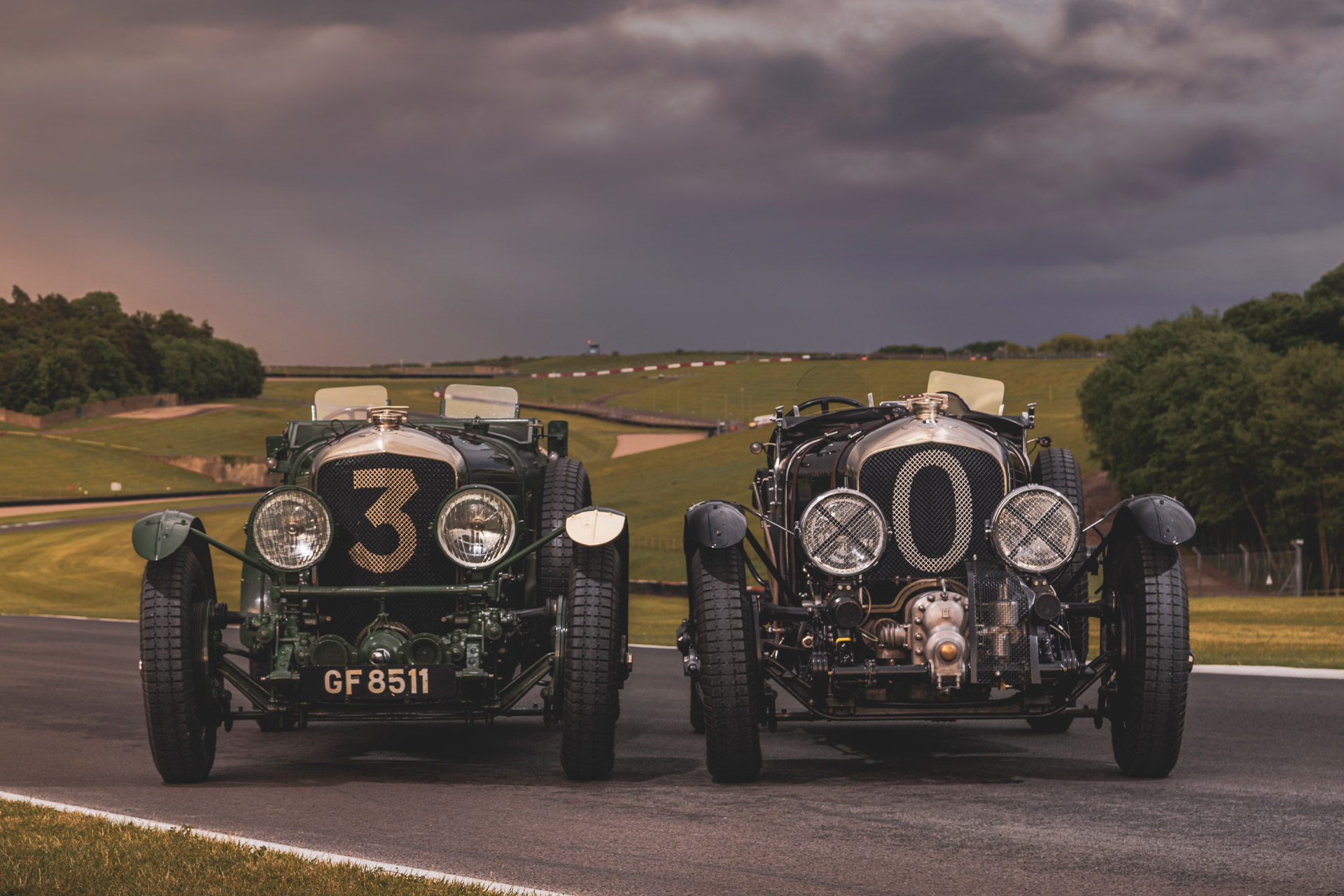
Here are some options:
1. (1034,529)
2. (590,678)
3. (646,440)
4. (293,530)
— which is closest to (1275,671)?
(1034,529)

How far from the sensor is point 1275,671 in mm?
12031

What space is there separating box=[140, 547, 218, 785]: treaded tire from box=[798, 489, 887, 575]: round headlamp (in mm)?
3412

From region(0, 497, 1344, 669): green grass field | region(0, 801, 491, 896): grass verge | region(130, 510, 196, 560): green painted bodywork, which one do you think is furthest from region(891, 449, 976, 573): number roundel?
region(0, 497, 1344, 669): green grass field

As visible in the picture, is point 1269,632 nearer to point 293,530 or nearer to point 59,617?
point 293,530

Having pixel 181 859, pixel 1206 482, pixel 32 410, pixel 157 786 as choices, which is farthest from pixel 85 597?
pixel 32 410

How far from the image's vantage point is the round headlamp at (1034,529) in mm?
6613

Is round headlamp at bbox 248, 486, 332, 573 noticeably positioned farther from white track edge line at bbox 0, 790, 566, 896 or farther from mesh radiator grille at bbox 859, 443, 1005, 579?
mesh radiator grille at bbox 859, 443, 1005, 579

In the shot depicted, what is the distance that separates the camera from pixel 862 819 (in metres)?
5.73

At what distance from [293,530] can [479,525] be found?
1.06m

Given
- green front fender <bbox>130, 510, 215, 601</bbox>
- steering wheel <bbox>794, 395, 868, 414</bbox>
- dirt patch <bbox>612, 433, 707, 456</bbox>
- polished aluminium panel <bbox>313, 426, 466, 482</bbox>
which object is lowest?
green front fender <bbox>130, 510, 215, 601</bbox>

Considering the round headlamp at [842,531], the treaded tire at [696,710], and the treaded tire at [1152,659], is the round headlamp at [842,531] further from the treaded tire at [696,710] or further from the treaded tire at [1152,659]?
the treaded tire at [696,710]

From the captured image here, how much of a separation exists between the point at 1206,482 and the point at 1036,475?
5474 cm

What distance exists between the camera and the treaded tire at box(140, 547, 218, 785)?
6.59 metres

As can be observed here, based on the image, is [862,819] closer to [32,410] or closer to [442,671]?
[442,671]
